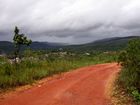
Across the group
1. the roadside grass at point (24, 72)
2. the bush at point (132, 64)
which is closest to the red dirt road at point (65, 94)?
the bush at point (132, 64)

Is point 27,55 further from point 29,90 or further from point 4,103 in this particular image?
point 4,103

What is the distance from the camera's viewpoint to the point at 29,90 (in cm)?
1961

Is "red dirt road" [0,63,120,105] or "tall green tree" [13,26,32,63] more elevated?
"tall green tree" [13,26,32,63]

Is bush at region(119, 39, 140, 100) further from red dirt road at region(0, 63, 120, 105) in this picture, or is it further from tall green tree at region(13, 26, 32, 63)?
tall green tree at region(13, 26, 32, 63)

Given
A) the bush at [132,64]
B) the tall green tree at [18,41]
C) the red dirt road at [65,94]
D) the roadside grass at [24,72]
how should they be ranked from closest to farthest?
the red dirt road at [65,94] → the bush at [132,64] → the roadside grass at [24,72] → the tall green tree at [18,41]

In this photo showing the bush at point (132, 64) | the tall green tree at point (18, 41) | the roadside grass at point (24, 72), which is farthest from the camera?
the tall green tree at point (18, 41)

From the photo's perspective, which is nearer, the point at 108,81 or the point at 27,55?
the point at 108,81

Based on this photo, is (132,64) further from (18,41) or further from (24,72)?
(18,41)

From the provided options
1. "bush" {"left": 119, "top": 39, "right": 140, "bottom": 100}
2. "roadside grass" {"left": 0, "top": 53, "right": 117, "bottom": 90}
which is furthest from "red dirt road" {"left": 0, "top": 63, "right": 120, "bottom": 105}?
"roadside grass" {"left": 0, "top": 53, "right": 117, "bottom": 90}

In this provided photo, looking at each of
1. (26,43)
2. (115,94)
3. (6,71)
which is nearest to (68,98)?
(115,94)

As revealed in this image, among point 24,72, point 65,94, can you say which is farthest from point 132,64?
point 24,72

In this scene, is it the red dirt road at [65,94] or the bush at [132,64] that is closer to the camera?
the red dirt road at [65,94]

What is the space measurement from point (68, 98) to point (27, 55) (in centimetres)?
1975

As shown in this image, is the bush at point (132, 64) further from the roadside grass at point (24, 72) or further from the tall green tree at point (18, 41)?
the tall green tree at point (18, 41)
